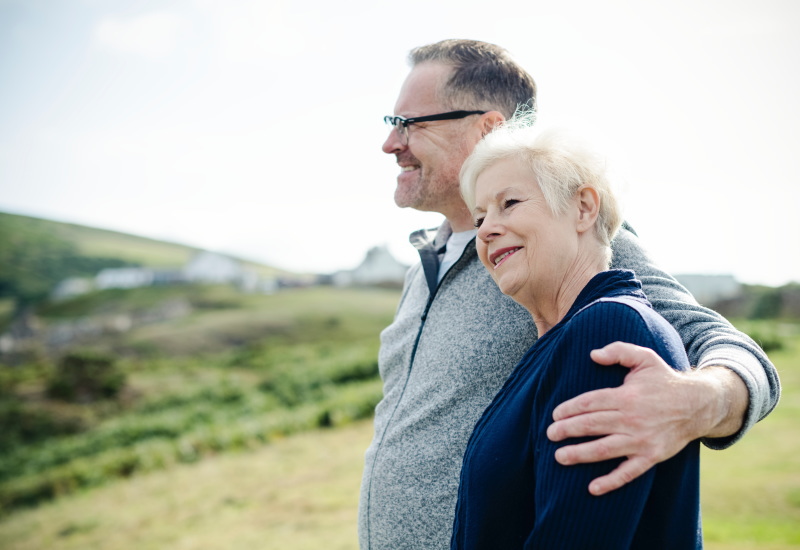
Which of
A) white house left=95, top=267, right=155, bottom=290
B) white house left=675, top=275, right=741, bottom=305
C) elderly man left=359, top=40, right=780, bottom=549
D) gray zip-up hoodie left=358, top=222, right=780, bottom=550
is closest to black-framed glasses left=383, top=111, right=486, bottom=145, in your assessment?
elderly man left=359, top=40, right=780, bottom=549

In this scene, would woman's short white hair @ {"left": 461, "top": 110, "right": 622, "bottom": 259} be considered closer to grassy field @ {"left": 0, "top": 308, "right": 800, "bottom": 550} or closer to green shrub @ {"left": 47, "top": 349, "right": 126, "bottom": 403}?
grassy field @ {"left": 0, "top": 308, "right": 800, "bottom": 550}

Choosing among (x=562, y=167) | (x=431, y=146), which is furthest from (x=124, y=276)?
(x=562, y=167)

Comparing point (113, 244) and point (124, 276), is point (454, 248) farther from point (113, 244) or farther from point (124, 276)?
point (113, 244)

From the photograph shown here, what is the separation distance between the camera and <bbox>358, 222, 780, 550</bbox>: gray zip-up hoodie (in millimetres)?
1817

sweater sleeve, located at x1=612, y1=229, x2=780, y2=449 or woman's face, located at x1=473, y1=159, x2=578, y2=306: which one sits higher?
woman's face, located at x1=473, y1=159, x2=578, y2=306

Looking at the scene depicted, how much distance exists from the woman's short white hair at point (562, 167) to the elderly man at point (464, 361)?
377 mm

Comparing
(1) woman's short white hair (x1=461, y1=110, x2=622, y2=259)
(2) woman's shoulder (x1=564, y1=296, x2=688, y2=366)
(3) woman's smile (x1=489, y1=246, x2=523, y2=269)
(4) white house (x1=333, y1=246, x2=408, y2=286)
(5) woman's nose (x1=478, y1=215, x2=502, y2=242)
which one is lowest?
(2) woman's shoulder (x1=564, y1=296, x2=688, y2=366)

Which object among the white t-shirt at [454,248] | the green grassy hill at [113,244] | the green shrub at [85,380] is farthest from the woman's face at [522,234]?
the green grassy hill at [113,244]

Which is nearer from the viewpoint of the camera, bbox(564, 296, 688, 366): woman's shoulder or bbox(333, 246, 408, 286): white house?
bbox(564, 296, 688, 366): woman's shoulder

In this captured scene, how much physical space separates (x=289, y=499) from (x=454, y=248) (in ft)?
20.3

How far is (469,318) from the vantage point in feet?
6.75

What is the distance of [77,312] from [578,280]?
4618 cm

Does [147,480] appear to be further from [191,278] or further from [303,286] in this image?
[191,278]

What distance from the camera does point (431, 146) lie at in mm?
2439
